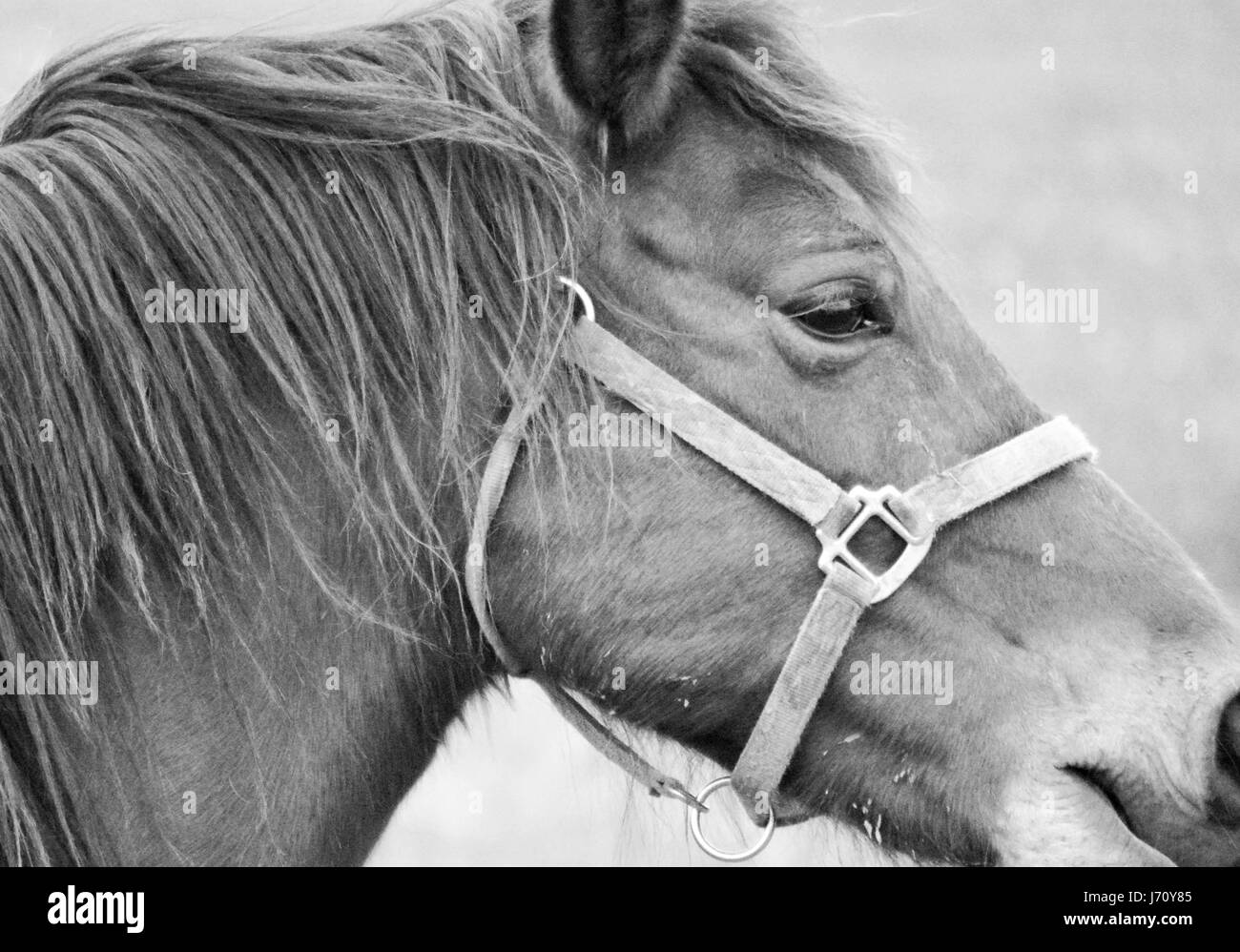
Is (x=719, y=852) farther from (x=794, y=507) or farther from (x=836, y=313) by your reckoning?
(x=836, y=313)

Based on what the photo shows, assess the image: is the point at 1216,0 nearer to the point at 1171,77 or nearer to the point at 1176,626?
the point at 1171,77

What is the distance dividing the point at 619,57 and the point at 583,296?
411 millimetres

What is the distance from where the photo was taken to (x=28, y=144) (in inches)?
83.9

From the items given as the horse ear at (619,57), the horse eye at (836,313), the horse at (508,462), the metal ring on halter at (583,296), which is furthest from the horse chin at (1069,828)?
the horse ear at (619,57)

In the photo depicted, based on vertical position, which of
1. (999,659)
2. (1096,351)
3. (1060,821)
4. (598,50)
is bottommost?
(1096,351)

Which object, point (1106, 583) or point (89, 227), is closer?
point (89, 227)

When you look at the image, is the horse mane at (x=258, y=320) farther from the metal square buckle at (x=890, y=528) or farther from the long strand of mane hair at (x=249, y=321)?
the metal square buckle at (x=890, y=528)

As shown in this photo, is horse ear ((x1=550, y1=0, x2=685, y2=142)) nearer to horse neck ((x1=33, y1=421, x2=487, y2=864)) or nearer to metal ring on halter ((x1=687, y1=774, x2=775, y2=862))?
horse neck ((x1=33, y1=421, x2=487, y2=864))

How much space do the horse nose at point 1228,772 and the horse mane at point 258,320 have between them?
1.28 metres

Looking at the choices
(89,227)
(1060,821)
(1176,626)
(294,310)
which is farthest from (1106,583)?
(89,227)

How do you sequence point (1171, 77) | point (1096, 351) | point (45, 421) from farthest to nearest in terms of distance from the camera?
point (1171, 77)
point (1096, 351)
point (45, 421)

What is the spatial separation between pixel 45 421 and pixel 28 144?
49cm

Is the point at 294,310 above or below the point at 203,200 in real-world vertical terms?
below
